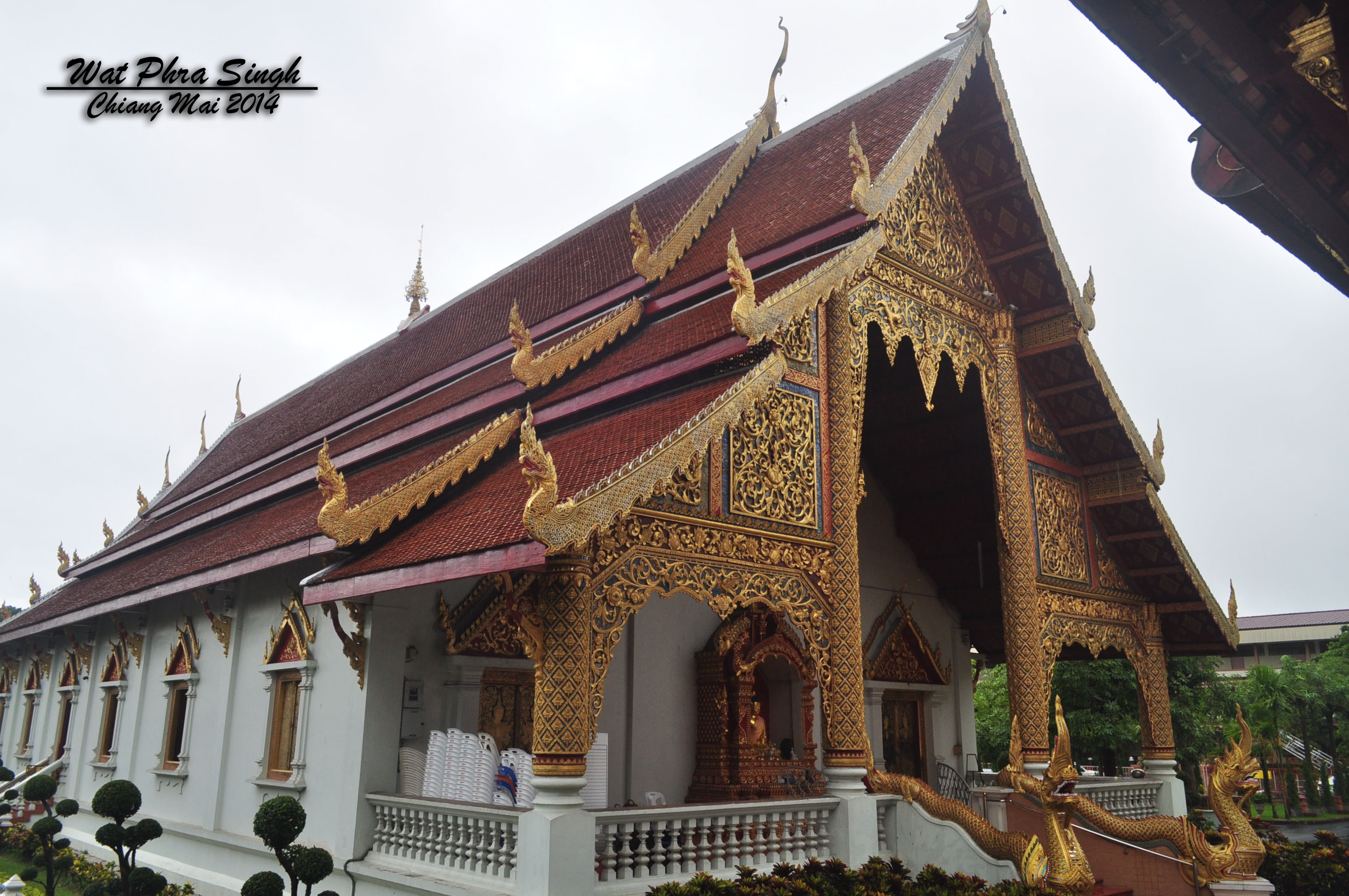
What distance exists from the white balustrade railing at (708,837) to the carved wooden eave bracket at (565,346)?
12.1 ft

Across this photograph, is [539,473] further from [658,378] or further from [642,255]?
[642,255]

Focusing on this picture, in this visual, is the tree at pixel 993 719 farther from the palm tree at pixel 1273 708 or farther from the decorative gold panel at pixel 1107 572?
the decorative gold panel at pixel 1107 572

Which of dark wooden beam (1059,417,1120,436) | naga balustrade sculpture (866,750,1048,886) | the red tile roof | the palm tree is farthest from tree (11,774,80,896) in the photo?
the palm tree

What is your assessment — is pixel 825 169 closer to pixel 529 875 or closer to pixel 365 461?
pixel 365 461

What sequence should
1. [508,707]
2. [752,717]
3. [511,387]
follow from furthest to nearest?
[752,717] → [511,387] → [508,707]

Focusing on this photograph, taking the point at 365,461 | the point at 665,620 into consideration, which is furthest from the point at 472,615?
the point at 365,461

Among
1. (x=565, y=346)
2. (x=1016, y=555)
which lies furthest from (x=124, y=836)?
(x=1016, y=555)

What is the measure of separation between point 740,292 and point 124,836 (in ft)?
Result: 19.9

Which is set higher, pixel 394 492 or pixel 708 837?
pixel 394 492

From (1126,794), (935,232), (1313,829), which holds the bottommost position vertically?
(1313,829)

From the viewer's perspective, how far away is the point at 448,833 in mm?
6348

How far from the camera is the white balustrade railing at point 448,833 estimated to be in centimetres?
586

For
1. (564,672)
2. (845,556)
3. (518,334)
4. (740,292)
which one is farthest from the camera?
(518,334)

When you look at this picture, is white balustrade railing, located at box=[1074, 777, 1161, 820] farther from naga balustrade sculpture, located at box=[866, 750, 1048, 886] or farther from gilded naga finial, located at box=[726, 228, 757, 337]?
gilded naga finial, located at box=[726, 228, 757, 337]
